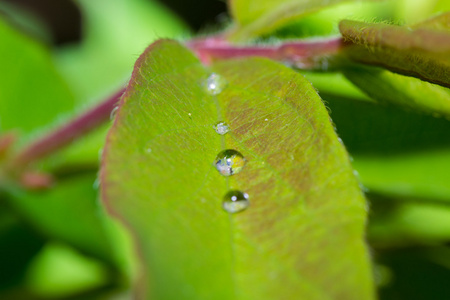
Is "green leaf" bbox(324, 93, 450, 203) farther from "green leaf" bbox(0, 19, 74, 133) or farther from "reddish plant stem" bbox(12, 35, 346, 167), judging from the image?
"green leaf" bbox(0, 19, 74, 133)

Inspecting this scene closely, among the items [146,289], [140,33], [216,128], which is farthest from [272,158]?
[140,33]

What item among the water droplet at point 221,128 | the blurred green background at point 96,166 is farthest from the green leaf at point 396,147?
the water droplet at point 221,128

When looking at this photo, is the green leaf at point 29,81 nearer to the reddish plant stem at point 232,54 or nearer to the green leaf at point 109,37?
the green leaf at point 109,37

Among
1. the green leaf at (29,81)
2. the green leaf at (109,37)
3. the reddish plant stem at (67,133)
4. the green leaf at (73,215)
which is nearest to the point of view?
the reddish plant stem at (67,133)

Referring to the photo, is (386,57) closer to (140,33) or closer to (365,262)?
(365,262)

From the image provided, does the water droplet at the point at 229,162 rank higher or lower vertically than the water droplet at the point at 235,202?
higher
